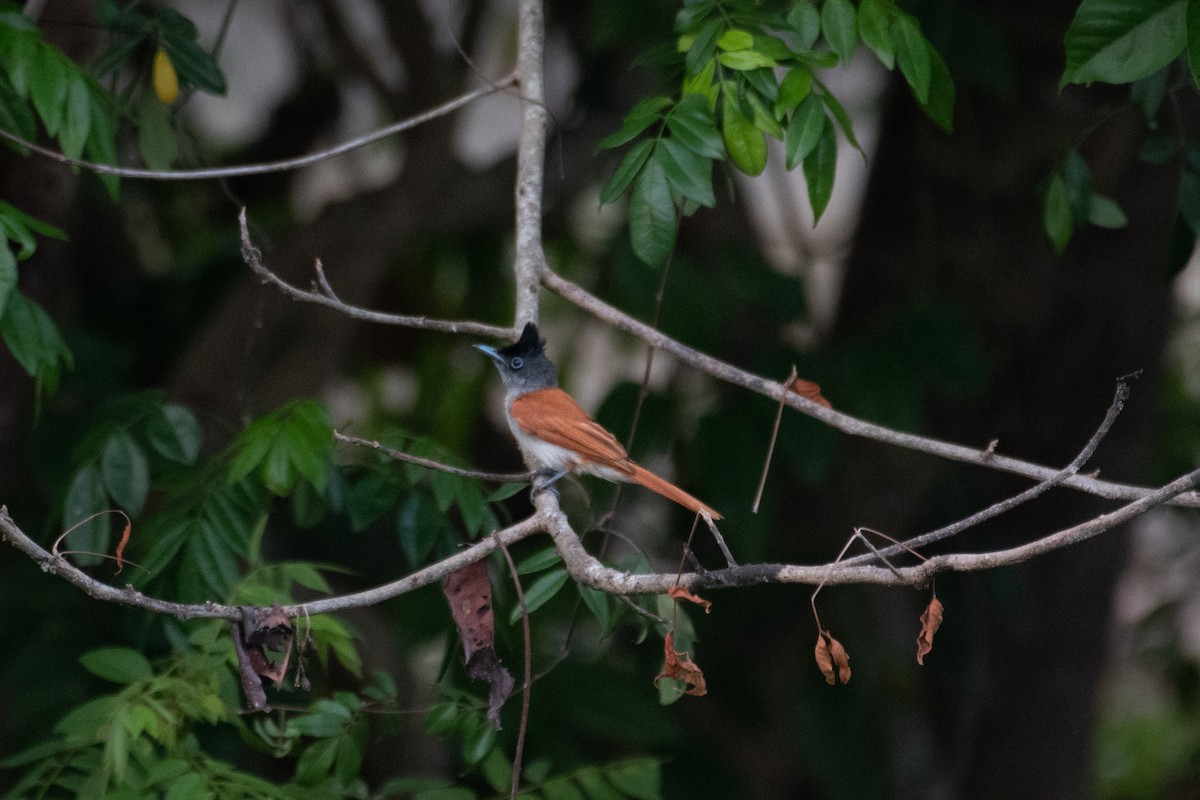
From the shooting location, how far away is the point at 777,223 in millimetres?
8328

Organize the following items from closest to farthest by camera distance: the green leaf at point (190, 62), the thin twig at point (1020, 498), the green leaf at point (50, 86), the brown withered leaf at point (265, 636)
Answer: the thin twig at point (1020, 498)
the brown withered leaf at point (265, 636)
the green leaf at point (50, 86)
the green leaf at point (190, 62)

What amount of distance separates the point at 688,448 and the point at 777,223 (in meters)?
3.93

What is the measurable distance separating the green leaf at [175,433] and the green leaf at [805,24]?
1786 millimetres

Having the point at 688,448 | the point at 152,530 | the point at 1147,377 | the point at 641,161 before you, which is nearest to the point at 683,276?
the point at 688,448

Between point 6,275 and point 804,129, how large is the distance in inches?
64.1

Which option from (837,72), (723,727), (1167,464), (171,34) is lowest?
(723,727)

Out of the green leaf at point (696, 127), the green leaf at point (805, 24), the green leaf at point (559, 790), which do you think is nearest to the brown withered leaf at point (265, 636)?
the green leaf at point (559, 790)

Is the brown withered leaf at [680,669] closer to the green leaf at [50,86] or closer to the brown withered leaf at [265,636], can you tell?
the brown withered leaf at [265,636]

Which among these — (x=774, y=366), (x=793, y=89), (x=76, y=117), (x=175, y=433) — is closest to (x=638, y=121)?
(x=793, y=89)

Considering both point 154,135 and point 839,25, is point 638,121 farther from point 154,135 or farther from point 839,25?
point 154,135

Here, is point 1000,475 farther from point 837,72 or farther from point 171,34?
point 171,34

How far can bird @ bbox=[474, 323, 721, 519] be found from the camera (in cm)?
321

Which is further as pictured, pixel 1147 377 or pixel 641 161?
pixel 1147 377

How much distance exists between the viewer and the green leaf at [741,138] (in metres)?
2.60
